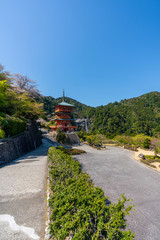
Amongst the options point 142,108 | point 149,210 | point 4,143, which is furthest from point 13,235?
point 142,108

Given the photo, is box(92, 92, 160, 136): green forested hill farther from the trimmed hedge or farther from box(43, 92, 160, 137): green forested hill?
the trimmed hedge

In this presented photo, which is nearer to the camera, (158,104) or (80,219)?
(80,219)

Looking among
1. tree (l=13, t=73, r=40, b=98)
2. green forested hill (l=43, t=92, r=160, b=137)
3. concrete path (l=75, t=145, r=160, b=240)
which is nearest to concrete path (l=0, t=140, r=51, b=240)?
concrete path (l=75, t=145, r=160, b=240)

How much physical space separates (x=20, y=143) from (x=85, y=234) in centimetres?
1284

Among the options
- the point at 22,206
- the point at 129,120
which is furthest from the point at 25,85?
the point at 129,120

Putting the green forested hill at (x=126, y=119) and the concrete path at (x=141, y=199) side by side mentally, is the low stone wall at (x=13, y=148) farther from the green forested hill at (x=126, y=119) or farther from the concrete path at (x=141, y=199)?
the green forested hill at (x=126, y=119)

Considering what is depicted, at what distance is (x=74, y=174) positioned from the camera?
4.39m

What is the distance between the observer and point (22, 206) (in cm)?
376

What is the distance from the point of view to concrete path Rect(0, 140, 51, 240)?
274 cm

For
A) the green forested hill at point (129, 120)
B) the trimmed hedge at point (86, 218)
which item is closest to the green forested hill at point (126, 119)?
the green forested hill at point (129, 120)

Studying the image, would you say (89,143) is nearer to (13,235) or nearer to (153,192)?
(153,192)

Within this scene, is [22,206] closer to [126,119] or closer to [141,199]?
[141,199]

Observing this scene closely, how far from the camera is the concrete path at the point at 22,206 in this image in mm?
2742

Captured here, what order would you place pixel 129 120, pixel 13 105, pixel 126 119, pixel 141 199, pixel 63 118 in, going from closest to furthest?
1. pixel 141 199
2. pixel 13 105
3. pixel 63 118
4. pixel 129 120
5. pixel 126 119
